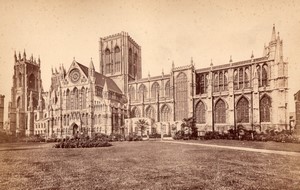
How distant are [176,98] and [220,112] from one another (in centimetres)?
862

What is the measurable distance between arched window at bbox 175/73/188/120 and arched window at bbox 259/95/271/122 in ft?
41.3

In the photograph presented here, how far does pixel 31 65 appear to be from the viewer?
64625 mm

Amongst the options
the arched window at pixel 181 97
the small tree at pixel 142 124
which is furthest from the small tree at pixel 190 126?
the small tree at pixel 142 124

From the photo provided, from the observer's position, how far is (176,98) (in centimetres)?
4438

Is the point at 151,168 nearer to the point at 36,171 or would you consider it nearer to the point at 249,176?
the point at 249,176

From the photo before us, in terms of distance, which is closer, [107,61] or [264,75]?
[264,75]

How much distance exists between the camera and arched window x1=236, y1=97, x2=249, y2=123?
3728cm

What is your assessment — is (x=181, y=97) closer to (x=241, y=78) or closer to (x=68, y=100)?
(x=241, y=78)

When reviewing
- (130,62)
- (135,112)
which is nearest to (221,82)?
(135,112)

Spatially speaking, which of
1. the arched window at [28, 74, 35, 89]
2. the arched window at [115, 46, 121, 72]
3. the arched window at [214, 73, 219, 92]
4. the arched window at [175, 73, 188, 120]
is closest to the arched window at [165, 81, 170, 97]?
the arched window at [175, 73, 188, 120]

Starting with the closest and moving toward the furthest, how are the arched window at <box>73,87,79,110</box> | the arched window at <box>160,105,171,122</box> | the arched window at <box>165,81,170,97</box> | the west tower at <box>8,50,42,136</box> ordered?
the arched window at <box>160,105,171,122</box> → the arched window at <box>73,87,79,110</box> → the arched window at <box>165,81,170,97</box> → the west tower at <box>8,50,42,136</box>

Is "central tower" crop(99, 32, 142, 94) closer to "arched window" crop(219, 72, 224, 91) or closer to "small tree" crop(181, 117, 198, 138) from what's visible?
"small tree" crop(181, 117, 198, 138)

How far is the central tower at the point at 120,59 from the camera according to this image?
180ft

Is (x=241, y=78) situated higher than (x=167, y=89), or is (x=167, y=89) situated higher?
(x=241, y=78)
